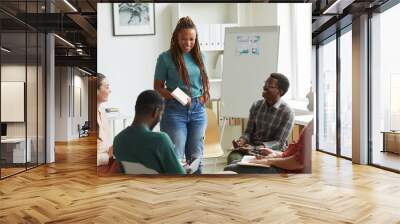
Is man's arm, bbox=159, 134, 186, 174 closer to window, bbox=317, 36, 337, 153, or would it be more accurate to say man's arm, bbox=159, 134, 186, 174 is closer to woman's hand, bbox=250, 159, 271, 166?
woman's hand, bbox=250, 159, 271, 166

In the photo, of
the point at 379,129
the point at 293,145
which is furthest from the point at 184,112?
the point at 379,129

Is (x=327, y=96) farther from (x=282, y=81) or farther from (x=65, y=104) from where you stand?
(x=65, y=104)

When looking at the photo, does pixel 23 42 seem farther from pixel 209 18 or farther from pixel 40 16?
pixel 209 18

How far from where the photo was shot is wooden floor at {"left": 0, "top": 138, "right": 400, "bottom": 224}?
3.72m

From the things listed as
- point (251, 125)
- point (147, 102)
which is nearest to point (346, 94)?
point (251, 125)

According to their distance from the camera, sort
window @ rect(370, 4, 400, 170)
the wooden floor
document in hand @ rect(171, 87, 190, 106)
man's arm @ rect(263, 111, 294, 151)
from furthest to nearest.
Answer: window @ rect(370, 4, 400, 170) → man's arm @ rect(263, 111, 294, 151) → document in hand @ rect(171, 87, 190, 106) → the wooden floor

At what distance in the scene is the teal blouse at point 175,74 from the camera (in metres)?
5.40

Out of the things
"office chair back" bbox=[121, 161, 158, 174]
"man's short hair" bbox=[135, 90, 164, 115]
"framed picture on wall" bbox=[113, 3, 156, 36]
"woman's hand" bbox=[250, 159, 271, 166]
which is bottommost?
"office chair back" bbox=[121, 161, 158, 174]

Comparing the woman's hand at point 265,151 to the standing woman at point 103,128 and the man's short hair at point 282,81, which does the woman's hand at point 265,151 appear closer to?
the man's short hair at point 282,81

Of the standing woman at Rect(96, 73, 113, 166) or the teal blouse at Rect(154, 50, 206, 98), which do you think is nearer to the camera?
the teal blouse at Rect(154, 50, 206, 98)

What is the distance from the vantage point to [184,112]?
17.8 feet

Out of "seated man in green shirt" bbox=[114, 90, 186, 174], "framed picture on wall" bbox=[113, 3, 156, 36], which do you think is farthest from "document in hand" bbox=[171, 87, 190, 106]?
"framed picture on wall" bbox=[113, 3, 156, 36]

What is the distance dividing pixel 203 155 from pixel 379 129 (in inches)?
144

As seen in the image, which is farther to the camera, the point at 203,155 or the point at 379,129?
the point at 379,129
